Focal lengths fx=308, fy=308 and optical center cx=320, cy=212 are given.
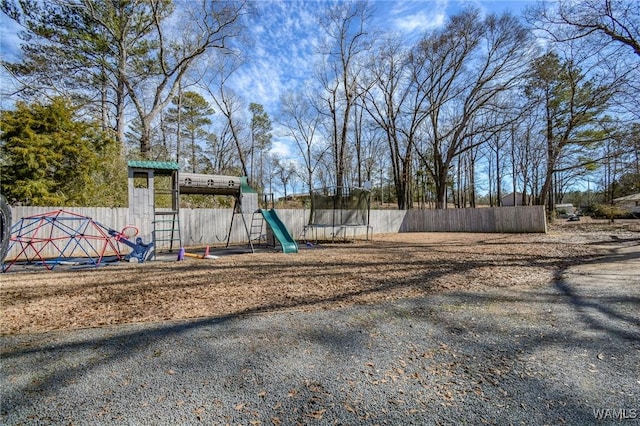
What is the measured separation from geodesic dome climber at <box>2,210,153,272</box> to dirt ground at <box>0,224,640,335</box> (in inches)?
39.8

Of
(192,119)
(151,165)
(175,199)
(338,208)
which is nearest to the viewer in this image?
(151,165)

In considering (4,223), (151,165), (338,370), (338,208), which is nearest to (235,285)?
(338,370)

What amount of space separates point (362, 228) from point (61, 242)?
1306 cm

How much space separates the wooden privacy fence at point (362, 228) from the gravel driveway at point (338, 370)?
324 inches

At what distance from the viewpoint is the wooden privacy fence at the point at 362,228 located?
9977 mm

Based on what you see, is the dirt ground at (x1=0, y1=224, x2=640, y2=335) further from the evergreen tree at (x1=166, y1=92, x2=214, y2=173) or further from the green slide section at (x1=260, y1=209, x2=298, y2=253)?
the evergreen tree at (x1=166, y1=92, x2=214, y2=173)

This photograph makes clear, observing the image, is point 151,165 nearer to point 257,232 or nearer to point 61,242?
point 61,242

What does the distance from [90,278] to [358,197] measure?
9860mm

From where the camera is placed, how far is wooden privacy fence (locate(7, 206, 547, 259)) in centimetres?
998

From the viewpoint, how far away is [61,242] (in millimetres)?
9141

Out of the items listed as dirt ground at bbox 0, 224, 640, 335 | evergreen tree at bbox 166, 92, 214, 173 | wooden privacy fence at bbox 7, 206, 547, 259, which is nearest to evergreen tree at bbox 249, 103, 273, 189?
evergreen tree at bbox 166, 92, 214, 173

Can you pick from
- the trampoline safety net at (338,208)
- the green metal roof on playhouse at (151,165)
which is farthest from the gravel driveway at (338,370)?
the trampoline safety net at (338,208)

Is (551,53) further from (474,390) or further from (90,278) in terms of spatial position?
(90,278)

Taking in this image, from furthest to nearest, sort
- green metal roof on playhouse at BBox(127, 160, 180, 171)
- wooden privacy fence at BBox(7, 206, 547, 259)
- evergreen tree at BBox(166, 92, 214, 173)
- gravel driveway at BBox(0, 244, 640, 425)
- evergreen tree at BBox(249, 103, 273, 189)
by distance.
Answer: evergreen tree at BBox(249, 103, 273, 189) < evergreen tree at BBox(166, 92, 214, 173) < wooden privacy fence at BBox(7, 206, 547, 259) < green metal roof on playhouse at BBox(127, 160, 180, 171) < gravel driveway at BBox(0, 244, 640, 425)
